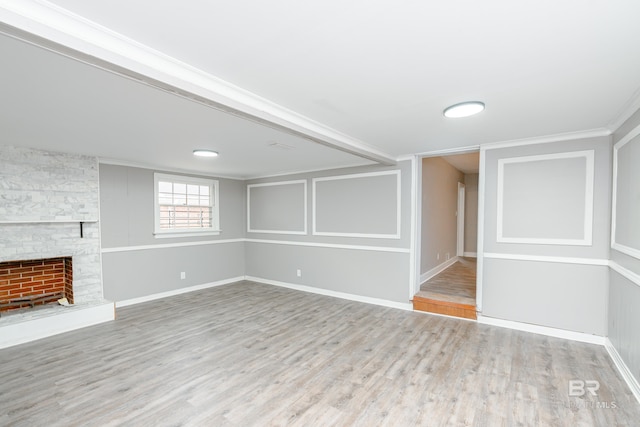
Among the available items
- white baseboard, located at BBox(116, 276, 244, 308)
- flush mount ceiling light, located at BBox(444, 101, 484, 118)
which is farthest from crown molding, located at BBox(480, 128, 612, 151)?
white baseboard, located at BBox(116, 276, 244, 308)

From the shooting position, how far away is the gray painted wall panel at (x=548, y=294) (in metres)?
3.14

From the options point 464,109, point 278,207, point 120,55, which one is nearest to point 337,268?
point 278,207

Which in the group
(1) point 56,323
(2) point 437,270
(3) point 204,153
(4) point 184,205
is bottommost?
(1) point 56,323

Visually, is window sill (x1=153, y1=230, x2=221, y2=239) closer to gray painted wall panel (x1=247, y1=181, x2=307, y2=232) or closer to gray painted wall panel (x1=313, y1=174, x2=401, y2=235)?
gray painted wall panel (x1=247, y1=181, x2=307, y2=232)

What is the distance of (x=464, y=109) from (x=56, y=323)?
4993 millimetres

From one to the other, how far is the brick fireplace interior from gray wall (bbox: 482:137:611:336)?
5.69 m

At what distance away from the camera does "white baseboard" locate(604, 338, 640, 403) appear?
2252 mm

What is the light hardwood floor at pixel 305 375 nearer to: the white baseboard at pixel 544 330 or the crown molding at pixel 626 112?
the white baseboard at pixel 544 330

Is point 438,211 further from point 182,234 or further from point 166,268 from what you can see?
point 166,268

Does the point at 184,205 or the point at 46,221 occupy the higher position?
the point at 184,205

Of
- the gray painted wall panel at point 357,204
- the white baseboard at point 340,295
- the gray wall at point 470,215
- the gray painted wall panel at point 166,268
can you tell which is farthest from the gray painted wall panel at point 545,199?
the gray painted wall panel at point 166,268

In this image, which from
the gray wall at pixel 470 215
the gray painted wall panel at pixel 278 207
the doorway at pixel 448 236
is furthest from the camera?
the gray wall at pixel 470 215

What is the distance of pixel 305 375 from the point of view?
2562mm

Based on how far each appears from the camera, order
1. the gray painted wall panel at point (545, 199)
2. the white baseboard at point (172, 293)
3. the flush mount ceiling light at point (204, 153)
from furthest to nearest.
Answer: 1. the white baseboard at point (172, 293)
2. the flush mount ceiling light at point (204, 153)
3. the gray painted wall panel at point (545, 199)
